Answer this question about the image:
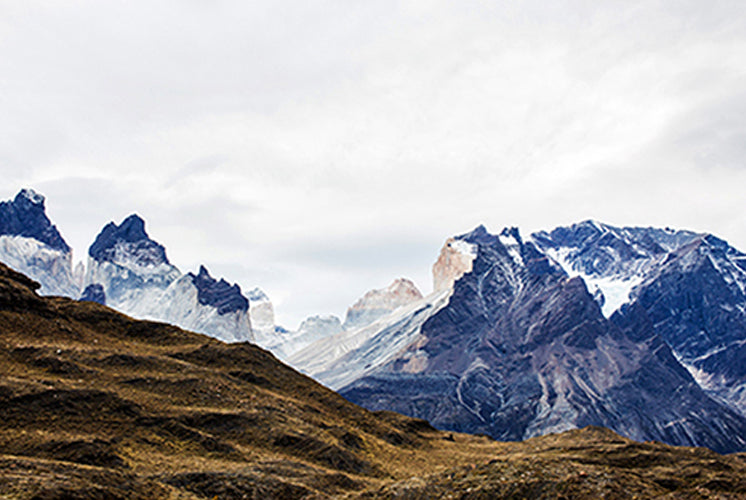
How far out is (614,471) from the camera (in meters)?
40.2

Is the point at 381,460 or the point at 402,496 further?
the point at 381,460

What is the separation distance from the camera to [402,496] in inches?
1559

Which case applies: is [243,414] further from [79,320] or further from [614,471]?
[614,471]

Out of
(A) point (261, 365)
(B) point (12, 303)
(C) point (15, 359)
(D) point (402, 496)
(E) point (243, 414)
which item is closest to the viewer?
(D) point (402, 496)

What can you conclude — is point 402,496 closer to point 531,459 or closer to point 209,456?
point 531,459

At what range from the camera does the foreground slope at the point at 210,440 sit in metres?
38.4

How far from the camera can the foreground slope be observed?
38406 mm

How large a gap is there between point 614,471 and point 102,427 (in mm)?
33756

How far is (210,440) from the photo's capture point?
160ft

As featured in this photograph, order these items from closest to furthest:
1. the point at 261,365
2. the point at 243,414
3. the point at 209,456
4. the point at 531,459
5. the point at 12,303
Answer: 1. the point at 531,459
2. the point at 209,456
3. the point at 243,414
4. the point at 12,303
5. the point at 261,365

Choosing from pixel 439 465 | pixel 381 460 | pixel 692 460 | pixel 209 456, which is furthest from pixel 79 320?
pixel 692 460

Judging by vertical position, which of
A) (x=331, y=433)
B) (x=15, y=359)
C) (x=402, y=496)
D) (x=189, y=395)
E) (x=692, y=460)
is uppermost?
(x=15, y=359)

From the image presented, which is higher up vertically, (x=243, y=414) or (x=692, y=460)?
(x=243, y=414)

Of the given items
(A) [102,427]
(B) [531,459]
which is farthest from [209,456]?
(B) [531,459]
